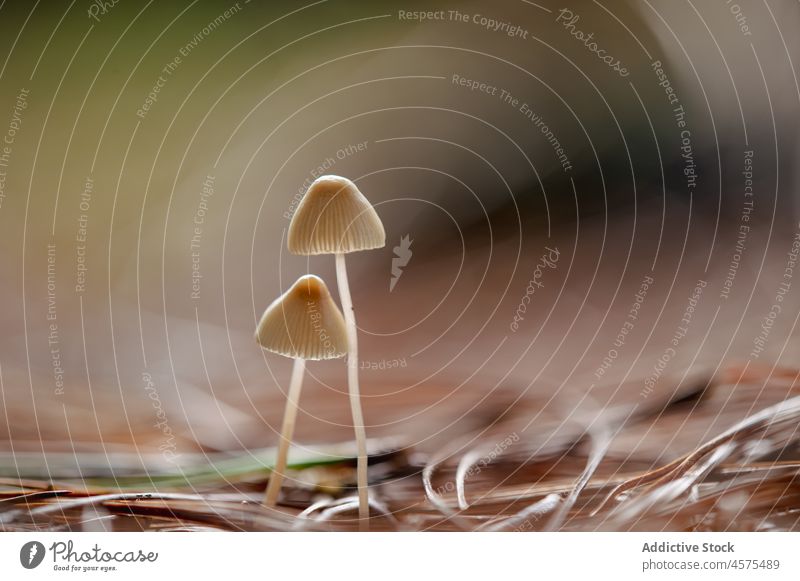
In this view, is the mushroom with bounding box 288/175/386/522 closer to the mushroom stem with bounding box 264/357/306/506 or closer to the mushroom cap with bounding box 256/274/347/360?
the mushroom cap with bounding box 256/274/347/360

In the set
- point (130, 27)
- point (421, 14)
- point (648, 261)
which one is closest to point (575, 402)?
point (648, 261)

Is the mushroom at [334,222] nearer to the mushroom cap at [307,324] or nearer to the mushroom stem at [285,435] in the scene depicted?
the mushroom cap at [307,324]

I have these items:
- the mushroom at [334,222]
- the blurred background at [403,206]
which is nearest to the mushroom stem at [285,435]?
the blurred background at [403,206]

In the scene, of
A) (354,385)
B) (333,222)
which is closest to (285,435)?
(354,385)

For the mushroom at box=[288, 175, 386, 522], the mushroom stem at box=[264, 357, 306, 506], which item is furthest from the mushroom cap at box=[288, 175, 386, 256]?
the mushroom stem at box=[264, 357, 306, 506]

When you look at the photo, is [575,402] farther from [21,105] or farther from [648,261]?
[21,105]

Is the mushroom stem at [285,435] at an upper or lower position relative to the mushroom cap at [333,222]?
lower
